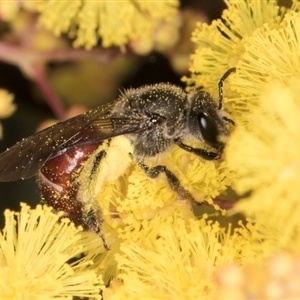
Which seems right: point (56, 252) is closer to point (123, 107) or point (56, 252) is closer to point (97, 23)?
point (123, 107)

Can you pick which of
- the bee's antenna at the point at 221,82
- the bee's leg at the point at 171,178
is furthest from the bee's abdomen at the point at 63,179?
the bee's antenna at the point at 221,82

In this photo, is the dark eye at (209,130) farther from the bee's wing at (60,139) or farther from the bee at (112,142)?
the bee's wing at (60,139)

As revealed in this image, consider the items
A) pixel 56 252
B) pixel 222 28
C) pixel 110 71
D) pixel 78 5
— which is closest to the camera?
pixel 56 252

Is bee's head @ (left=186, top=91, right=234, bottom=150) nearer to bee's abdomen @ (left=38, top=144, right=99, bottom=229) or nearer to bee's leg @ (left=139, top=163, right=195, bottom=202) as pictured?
bee's leg @ (left=139, top=163, right=195, bottom=202)

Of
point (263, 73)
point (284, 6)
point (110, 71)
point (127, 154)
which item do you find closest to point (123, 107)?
point (127, 154)

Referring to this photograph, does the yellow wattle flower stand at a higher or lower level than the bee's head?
lower

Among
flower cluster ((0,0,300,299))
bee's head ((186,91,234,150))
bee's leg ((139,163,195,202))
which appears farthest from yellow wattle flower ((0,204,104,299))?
bee's head ((186,91,234,150))

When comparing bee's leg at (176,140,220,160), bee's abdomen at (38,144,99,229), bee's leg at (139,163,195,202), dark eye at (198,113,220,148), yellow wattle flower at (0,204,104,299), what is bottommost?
yellow wattle flower at (0,204,104,299)

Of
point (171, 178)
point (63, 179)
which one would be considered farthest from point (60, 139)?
point (171, 178)
